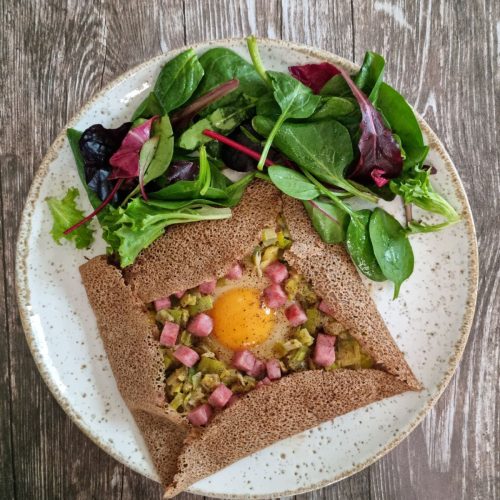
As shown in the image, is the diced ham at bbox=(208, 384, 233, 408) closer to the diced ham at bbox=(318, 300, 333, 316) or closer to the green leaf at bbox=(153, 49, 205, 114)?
the diced ham at bbox=(318, 300, 333, 316)

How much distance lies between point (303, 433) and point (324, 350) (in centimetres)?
49

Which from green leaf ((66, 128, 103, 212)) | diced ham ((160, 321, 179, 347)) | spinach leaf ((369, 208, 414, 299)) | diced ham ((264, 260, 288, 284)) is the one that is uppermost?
green leaf ((66, 128, 103, 212))

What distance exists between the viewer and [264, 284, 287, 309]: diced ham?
2785mm

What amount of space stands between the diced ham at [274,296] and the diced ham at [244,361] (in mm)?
298

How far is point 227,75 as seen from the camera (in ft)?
8.76

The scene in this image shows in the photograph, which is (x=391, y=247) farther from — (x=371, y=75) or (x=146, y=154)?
(x=146, y=154)

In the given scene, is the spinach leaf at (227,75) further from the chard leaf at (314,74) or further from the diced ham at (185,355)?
the diced ham at (185,355)

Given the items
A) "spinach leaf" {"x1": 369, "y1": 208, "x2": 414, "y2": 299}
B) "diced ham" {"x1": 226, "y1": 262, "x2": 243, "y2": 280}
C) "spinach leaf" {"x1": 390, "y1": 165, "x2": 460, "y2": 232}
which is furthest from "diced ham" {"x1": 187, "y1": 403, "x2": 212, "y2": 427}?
"spinach leaf" {"x1": 390, "y1": 165, "x2": 460, "y2": 232}

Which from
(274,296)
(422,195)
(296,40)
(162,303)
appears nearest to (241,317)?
(274,296)

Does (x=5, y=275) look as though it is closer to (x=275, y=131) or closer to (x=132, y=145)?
(x=132, y=145)

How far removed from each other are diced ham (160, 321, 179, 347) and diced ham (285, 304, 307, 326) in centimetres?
62

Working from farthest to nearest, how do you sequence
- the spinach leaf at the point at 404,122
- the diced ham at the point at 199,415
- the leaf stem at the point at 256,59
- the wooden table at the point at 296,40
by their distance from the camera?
the wooden table at the point at 296,40 → the diced ham at the point at 199,415 → the spinach leaf at the point at 404,122 → the leaf stem at the point at 256,59

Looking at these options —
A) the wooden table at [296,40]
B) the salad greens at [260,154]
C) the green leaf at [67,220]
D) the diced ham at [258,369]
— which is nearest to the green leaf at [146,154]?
the salad greens at [260,154]

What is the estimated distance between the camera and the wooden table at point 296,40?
3051 millimetres
